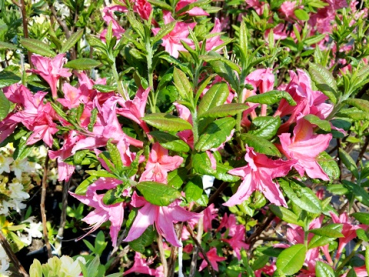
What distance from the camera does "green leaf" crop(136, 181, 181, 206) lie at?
0.86 meters

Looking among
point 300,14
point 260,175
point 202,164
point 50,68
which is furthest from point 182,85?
point 300,14

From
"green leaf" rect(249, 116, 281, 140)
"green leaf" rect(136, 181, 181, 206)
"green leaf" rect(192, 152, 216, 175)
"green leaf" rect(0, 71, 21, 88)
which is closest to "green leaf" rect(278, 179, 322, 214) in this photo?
"green leaf" rect(249, 116, 281, 140)

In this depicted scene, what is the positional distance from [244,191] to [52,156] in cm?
60

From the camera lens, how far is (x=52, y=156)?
121 centimetres

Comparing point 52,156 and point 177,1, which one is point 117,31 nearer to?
point 177,1

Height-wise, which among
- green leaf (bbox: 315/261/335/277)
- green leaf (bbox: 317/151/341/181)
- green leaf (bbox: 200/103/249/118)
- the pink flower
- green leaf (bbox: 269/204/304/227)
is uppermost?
green leaf (bbox: 200/103/249/118)

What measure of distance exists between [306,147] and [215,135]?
0.86 ft

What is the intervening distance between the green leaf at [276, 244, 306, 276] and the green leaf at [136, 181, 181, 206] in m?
0.47

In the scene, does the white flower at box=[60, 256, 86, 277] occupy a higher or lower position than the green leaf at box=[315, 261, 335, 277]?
higher

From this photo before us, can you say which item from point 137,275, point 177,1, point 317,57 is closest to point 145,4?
point 177,1

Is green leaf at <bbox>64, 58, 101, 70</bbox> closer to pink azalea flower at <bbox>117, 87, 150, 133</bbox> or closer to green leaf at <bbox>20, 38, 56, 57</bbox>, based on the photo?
green leaf at <bbox>20, 38, 56, 57</bbox>

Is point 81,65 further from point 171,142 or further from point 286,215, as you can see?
point 286,215

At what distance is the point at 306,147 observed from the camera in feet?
3.34

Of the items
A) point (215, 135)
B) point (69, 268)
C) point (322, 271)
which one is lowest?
point (322, 271)
